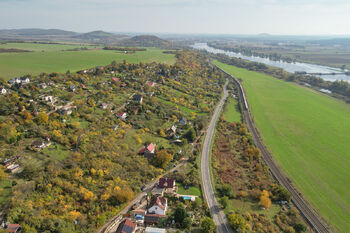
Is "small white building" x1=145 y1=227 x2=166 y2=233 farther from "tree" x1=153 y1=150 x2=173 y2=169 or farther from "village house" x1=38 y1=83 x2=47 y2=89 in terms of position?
"village house" x1=38 y1=83 x2=47 y2=89

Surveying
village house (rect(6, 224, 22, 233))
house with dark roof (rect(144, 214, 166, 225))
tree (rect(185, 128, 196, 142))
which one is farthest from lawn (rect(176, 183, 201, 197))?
village house (rect(6, 224, 22, 233))

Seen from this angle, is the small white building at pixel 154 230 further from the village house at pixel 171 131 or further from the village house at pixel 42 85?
the village house at pixel 42 85

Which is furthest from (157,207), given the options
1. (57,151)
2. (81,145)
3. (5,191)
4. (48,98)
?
(48,98)

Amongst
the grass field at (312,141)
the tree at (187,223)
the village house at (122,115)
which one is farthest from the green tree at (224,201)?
the village house at (122,115)

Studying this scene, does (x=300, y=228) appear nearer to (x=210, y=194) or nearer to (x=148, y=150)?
(x=210, y=194)

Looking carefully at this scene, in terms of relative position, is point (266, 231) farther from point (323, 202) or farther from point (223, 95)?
point (223, 95)

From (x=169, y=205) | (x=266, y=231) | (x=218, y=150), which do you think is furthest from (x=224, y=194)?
(x=218, y=150)
